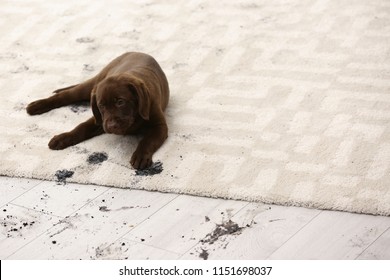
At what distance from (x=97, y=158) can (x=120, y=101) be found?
0.24m

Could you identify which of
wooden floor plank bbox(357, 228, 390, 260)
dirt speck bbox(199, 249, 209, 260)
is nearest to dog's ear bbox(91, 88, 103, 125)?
dirt speck bbox(199, 249, 209, 260)

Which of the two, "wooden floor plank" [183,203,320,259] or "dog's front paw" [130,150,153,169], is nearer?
"wooden floor plank" [183,203,320,259]

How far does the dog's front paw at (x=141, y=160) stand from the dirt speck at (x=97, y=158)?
12cm

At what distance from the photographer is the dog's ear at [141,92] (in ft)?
9.93

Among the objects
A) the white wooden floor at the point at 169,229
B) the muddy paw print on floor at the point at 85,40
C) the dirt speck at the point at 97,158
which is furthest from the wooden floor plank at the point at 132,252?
the muddy paw print on floor at the point at 85,40

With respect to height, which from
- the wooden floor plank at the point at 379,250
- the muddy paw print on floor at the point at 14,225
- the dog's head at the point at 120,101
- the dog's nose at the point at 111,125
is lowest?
the muddy paw print on floor at the point at 14,225

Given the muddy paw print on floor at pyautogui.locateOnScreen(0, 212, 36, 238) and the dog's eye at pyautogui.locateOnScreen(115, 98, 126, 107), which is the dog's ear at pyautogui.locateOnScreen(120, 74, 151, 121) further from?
the muddy paw print on floor at pyautogui.locateOnScreen(0, 212, 36, 238)

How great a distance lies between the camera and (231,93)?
3473 mm

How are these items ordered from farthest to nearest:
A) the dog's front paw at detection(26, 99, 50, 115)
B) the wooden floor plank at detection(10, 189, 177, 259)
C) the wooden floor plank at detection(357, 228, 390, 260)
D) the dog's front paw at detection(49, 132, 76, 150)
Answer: the dog's front paw at detection(26, 99, 50, 115) → the dog's front paw at detection(49, 132, 76, 150) → the wooden floor plank at detection(10, 189, 177, 259) → the wooden floor plank at detection(357, 228, 390, 260)

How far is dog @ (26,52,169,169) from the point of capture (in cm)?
302

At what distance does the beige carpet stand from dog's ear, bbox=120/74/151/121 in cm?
16

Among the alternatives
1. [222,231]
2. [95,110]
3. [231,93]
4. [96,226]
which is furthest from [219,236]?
[231,93]

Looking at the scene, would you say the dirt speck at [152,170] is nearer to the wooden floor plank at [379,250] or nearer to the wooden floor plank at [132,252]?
the wooden floor plank at [132,252]
